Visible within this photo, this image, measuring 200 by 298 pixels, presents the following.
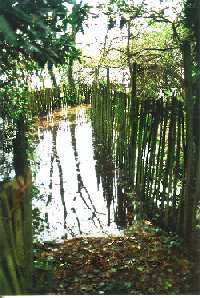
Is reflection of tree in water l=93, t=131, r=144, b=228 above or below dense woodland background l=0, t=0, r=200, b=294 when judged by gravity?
below

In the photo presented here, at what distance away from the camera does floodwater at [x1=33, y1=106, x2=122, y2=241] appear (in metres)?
5.49

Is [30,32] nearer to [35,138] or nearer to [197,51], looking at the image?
[197,51]

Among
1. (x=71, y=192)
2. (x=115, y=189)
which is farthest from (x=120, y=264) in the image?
(x=71, y=192)

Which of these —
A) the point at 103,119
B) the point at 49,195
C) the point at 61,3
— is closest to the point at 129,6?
the point at 103,119

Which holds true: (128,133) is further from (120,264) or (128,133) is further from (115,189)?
(120,264)

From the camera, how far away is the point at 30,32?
3902 millimetres

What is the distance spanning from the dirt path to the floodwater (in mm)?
410

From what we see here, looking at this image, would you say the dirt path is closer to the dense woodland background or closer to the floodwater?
the dense woodland background

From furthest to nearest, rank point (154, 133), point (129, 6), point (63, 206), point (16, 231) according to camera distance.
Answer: point (129, 6) < point (63, 206) < point (154, 133) < point (16, 231)

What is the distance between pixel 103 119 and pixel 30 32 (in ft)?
16.8

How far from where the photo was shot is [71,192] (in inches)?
277

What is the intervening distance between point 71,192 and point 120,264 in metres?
2.76

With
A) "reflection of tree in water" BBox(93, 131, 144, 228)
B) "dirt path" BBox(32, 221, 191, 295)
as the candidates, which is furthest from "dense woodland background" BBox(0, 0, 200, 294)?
"dirt path" BBox(32, 221, 191, 295)

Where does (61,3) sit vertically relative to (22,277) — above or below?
above
